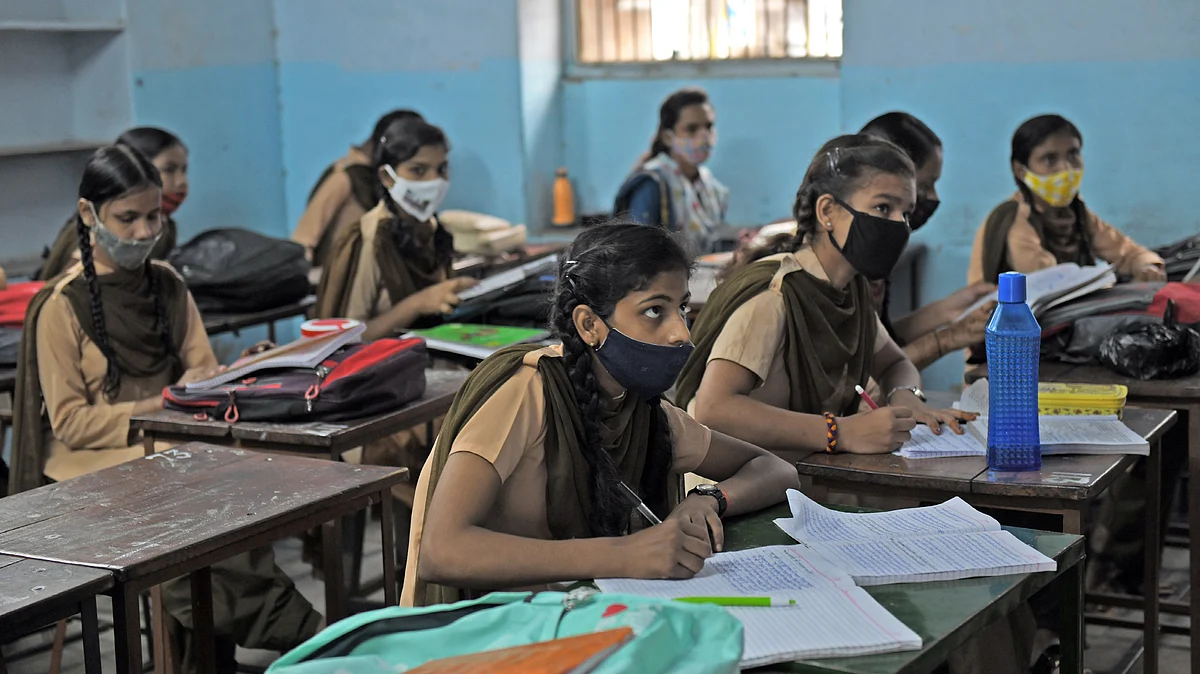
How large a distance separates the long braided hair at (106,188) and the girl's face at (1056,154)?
8.48 feet

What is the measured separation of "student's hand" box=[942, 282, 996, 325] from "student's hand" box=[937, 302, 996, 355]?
0.41 feet

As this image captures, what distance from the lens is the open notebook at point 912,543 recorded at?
1.85 meters

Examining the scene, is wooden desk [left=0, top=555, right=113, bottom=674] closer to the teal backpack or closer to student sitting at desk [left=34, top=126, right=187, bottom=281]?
the teal backpack

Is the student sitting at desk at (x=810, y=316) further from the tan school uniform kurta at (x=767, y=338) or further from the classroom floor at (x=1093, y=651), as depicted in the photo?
the classroom floor at (x=1093, y=651)

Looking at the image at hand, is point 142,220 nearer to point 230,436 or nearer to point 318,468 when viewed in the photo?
point 230,436

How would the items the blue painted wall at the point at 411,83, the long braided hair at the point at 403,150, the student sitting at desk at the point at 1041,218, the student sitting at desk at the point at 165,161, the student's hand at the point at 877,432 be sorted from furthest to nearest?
1. the blue painted wall at the point at 411,83
2. the student sitting at desk at the point at 165,161
3. the long braided hair at the point at 403,150
4. the student sitting at desk at the point at 1041,218
5. the student's hand at the point at 877,432

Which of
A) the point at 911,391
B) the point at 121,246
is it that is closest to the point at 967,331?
the point at 911,391

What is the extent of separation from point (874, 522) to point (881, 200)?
36.8 inches

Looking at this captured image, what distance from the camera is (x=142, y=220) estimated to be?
341 centimetres

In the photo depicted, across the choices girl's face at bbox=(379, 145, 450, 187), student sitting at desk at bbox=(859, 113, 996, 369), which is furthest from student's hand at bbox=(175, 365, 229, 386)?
student sitting at desk at bbox=(859, 113, 996, 369)

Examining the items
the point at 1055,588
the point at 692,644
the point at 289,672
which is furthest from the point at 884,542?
the point at 289,672

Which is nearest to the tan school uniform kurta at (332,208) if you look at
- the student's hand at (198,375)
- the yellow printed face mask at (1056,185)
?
the student's hand at (198,375)

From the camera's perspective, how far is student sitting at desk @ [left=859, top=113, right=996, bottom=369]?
3469 mm

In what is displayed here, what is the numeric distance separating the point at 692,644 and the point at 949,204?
4.24m
